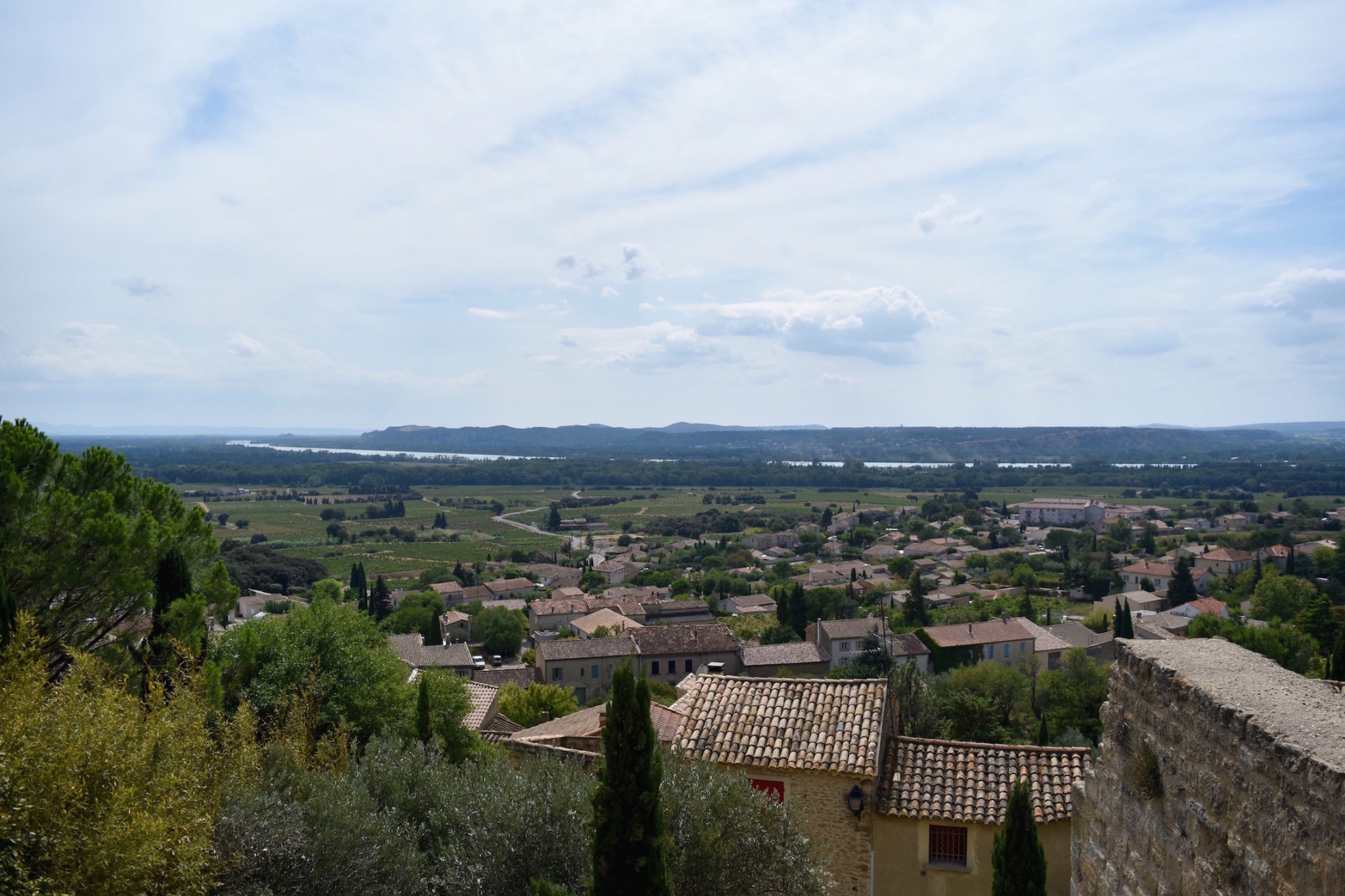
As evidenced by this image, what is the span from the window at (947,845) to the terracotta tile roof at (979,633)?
4853cm

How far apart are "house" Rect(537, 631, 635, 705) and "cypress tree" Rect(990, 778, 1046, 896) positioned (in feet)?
134

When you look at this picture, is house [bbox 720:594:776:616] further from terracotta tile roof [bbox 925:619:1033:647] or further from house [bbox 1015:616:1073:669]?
house [bbox 1015:616:1073:669]

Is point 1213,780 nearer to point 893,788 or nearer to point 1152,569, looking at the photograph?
point 893,788

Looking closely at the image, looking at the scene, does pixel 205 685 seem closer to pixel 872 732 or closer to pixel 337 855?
pixel 337 855

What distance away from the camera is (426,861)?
32.0ft

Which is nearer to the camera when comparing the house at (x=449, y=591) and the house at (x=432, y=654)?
the house at (x=432, y=654)

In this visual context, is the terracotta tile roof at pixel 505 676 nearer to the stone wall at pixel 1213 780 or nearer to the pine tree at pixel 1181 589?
the stone wall at pixel 1213 780

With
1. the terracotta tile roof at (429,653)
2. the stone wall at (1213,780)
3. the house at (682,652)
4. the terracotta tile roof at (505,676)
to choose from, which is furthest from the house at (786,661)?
the stone wall at (1213,780)

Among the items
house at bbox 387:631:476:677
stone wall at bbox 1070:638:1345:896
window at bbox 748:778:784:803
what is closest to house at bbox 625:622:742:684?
house at bbox 387:631:476:677

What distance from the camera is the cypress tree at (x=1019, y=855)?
9617mm

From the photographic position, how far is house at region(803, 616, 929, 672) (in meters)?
54.9

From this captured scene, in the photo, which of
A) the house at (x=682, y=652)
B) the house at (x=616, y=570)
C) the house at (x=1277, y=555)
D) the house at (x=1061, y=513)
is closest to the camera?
the house at (x=682, y=652)

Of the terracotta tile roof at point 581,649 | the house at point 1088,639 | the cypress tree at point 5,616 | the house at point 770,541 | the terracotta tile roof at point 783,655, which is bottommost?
the house at point 770,541

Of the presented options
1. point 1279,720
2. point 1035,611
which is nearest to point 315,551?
point 1035,611
